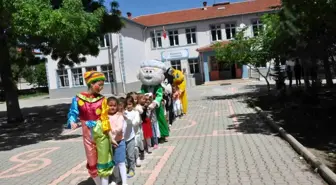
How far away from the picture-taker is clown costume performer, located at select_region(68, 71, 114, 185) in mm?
5258

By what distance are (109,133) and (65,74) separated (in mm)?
31904

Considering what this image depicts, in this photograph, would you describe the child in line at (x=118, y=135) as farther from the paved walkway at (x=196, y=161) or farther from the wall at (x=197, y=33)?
the wall at (x=197, y=33)

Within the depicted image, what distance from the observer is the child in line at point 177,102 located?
1380 cm

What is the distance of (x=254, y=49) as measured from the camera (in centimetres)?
1867

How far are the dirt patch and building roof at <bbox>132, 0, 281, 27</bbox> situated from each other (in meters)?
22.2

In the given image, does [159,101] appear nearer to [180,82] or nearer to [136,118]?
[136,118]

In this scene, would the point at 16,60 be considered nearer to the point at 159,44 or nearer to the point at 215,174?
the point at 215,174

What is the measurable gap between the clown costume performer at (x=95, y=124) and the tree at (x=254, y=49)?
40.9 feet

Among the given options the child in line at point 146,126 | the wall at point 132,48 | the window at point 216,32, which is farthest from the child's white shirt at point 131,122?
the window at point 216,32

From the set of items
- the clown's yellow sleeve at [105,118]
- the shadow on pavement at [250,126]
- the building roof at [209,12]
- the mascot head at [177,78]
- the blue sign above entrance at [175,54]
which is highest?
the building roof at [209,12]

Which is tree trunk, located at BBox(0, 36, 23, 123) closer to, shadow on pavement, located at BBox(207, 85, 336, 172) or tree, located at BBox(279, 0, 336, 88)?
shadow on pavement, located at BBox(207, 85, 336, 172)

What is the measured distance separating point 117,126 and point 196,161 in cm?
207

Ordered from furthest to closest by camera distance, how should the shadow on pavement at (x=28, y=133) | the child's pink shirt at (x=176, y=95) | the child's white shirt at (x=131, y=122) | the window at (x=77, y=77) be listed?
the window at (x=77, y=77) < the child's pink shirt at (x=176, y=95) < the shadow on pavement at (x=28, y=133) < the child's white shirt at (x=131, y=122)

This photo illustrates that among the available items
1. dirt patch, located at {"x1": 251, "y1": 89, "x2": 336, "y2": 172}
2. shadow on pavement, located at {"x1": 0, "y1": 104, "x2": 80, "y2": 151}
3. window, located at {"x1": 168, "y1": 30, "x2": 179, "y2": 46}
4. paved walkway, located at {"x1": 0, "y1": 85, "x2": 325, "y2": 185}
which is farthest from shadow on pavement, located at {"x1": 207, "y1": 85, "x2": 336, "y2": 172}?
window, located at {"x1": 168, "y1": 30, "x2": 179, "y2": 46}
